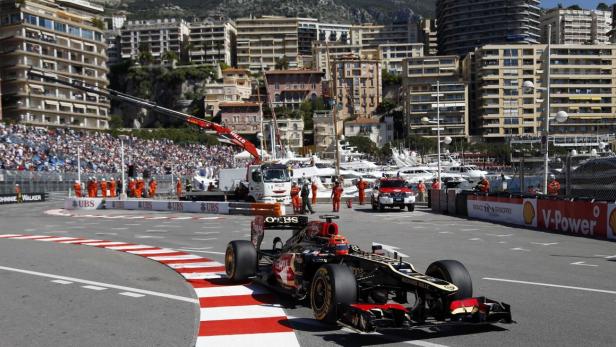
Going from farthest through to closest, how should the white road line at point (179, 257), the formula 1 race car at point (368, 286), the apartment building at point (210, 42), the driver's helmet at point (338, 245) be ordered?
the apartment building at point (210, 42) < the white road line at point (179, 257) < the driver's helmet at point (338, 245) < the formula 1 race car at point (368, 286)

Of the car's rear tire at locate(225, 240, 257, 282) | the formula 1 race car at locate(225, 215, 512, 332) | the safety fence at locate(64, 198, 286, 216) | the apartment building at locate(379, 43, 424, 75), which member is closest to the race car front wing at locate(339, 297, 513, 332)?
the formula 1 race car at locate(225, 215, 512, 332)

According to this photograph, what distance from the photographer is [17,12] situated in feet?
301

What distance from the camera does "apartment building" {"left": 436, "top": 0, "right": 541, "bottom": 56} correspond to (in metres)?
164

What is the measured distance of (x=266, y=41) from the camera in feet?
623

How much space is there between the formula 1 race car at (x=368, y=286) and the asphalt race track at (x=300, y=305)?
0.30 m

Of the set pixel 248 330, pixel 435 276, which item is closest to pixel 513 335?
pixel 435 276

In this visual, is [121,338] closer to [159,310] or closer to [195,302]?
[159,310]

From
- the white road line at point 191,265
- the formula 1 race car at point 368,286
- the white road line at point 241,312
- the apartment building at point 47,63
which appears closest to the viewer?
the formula 1 race car at point 368,286

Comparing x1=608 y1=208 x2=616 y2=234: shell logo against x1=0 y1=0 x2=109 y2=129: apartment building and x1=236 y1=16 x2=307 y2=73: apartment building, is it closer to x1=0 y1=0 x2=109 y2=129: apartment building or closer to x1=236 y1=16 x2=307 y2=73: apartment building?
x1=0 y1=0 x2=109 y2=129: apartment building

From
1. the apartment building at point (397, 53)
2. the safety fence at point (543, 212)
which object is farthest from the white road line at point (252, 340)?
the apartment building at point (397, 53)

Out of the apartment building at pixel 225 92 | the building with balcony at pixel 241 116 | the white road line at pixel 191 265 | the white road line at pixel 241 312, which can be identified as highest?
the apartment building at pixel 225 92

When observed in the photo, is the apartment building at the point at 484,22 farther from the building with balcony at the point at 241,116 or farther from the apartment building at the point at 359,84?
the building with balcony at the point at 241,116

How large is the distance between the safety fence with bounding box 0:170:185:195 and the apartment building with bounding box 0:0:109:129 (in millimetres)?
37235

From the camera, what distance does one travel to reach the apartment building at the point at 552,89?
121 m
